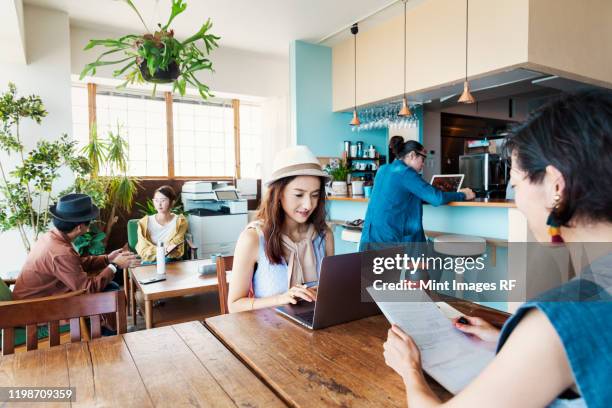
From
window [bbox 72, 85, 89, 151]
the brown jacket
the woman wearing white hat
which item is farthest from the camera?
window [bbox 72, 85, 89, 151]

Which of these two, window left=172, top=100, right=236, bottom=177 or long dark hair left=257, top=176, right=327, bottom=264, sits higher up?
window left=172, top=100, right=236, bottom=177

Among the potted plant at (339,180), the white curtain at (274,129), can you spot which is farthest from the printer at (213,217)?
the white curtain at (274,129)

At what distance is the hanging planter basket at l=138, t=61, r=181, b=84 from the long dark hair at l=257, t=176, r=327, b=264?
1107 millimetres

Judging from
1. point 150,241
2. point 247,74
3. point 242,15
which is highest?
point 242,15

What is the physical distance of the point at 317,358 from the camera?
0.99 m

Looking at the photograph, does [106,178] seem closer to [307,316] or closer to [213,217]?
[213,217]

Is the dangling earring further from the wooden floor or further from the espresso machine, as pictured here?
the espresso machine

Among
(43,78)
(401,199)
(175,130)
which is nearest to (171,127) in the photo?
(175,130)

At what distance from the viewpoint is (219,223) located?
4852 mm

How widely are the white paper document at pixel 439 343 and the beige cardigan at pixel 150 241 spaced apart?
9.89ft

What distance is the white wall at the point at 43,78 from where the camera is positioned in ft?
14.1

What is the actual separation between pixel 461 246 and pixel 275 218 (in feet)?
6.89

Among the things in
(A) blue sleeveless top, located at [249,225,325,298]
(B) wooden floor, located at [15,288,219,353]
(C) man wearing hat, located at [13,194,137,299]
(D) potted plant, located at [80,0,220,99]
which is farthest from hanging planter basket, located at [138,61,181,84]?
(B) wooden floor, located at [15,288,219,353]

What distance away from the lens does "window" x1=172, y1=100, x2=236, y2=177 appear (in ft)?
20.0
